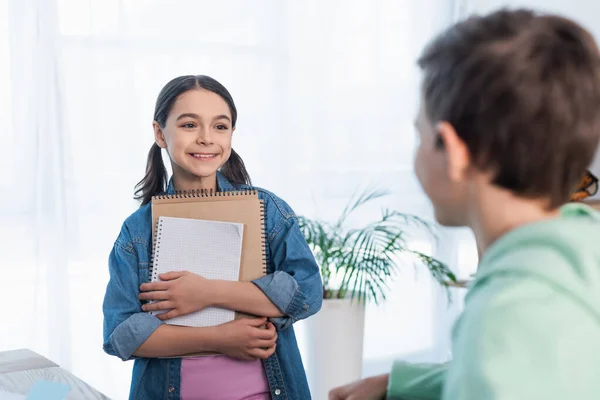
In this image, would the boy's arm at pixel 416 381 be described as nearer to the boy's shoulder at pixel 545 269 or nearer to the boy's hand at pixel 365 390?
the boy's hand at pixel 365 390

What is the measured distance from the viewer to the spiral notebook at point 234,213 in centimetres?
142

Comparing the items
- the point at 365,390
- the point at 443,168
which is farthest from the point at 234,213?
the point at 443,168

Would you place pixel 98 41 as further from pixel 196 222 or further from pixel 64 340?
pixel 196 222

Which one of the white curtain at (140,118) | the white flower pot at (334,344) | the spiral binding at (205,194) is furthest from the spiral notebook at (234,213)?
the white curtain at (140,118)

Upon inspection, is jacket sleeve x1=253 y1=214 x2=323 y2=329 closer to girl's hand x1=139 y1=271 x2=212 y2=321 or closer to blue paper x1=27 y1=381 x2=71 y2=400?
girl's hand x1=139 y1=271 x2=212 y2=321

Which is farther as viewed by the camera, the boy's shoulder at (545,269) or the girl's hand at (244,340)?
the girl's hand at (244,340)

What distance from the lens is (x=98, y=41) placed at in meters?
2.89

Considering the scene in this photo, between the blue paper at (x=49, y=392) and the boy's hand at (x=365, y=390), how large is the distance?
0.48 metres

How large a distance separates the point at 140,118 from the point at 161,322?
5.68 feet

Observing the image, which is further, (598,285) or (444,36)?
(444,36)

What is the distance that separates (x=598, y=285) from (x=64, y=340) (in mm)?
2592

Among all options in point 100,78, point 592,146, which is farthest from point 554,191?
point 100,78

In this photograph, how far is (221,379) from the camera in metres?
1.38

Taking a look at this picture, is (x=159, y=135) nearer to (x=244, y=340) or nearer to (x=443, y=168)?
(x=244, y=340)
